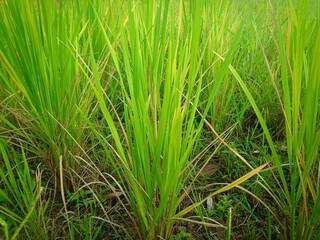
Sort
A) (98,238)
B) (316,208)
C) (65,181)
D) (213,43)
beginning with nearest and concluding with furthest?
(316,208) < (98,238) < (65,181) < (213,43)

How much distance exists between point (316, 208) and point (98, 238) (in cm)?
50

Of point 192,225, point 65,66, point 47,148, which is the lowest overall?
point 192,225

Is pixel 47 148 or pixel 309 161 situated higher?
pixel 309 161

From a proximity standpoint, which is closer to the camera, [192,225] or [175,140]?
[175,140]

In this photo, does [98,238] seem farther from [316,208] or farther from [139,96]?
[316,208]

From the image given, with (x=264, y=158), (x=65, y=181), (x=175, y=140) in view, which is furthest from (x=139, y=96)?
(x=264, y=158)

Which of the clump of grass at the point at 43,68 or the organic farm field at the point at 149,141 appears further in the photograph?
the clump of grass at the point at 43,68

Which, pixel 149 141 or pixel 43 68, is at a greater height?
pixel 43 68

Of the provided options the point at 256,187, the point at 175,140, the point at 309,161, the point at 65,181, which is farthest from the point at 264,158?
the point at 65,181

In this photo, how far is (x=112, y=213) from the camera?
28.9 inches

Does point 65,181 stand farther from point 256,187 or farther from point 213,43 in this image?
point 213,43

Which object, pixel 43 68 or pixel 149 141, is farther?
pixel 43 68

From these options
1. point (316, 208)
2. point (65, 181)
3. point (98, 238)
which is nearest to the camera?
point (316, 208)

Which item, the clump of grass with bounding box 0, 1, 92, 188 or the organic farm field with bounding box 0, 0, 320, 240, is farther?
the clump of grass with bounding box 0, 1, 92, 188
